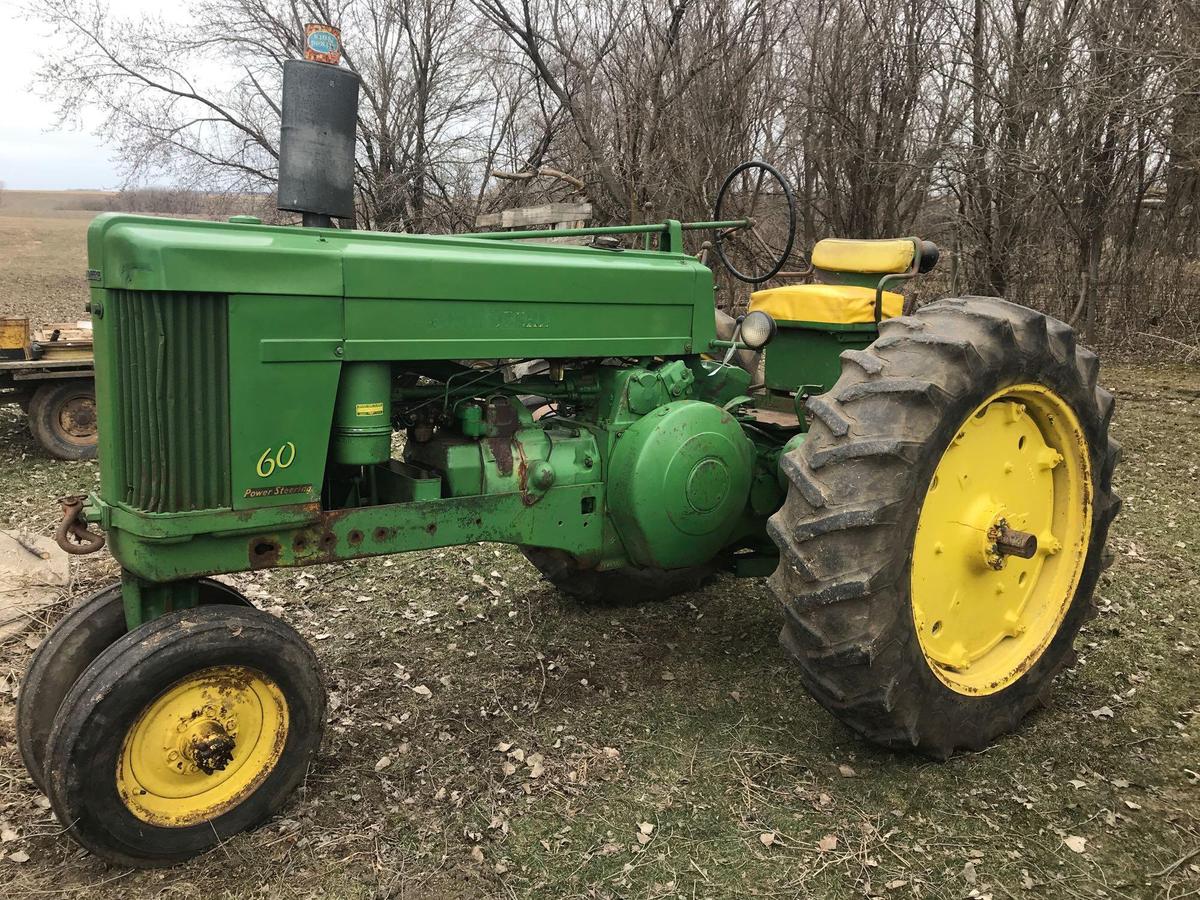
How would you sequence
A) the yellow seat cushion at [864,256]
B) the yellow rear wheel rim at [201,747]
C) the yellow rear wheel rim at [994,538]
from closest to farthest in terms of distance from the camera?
the yellow rear wheel rim at [201,747] < the yellow rear wheel rim at [994,538] < the yellow seat cushion at [864,256]

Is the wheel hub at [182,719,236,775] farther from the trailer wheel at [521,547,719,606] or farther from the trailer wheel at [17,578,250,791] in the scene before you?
A: the trailer wheel at [521,547,719,606]

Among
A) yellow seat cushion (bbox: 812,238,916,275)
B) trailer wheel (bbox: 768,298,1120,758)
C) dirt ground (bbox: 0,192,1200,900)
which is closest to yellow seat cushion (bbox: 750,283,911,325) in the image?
yellow seat cushion (bbox: 812,238,916,275)

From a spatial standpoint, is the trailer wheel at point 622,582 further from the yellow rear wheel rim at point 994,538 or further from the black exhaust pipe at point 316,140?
the black exhaust pipe at point 316,140

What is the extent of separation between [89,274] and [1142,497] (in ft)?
18.8

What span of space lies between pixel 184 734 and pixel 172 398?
0.87m

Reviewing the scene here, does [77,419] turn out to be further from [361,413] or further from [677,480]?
[677,480]

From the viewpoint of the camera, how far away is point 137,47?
13.0 meters

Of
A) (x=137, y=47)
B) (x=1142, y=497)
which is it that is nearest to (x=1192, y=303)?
(x=1142, y=497)

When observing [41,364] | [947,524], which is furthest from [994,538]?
[41,364]

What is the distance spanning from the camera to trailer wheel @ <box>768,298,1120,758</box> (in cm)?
249

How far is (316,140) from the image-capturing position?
267 cm

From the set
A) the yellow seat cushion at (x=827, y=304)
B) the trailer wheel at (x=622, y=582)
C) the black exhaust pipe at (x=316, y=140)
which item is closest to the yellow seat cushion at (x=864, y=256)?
the yellow seat cushion at (x=827, y=304)

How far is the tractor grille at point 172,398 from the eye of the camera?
227cm

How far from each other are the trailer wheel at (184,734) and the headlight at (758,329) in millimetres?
1887
